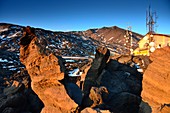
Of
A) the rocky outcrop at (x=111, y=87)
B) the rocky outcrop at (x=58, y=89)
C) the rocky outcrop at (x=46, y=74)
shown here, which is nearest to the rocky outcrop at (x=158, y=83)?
the rocky outcrop at (x=111, y=87)

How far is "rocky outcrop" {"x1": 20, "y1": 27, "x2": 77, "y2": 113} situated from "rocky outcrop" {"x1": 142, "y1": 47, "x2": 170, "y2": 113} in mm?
3817

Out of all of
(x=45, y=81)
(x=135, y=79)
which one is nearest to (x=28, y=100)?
(x=45, y=81)

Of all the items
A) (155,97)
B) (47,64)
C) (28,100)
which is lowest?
(28,100)

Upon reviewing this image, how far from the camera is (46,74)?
9.51 m

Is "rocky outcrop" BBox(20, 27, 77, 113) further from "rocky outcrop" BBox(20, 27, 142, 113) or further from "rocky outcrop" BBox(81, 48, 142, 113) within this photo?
"rocky outcrop" BBox(81, 48, 142, 113)

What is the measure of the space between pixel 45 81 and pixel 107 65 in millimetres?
7117

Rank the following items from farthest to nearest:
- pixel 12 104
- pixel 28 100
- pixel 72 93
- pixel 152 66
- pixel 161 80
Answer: pixel 28 100
pixel 12 104
pixel 152 66
pixel 161 80
pixel 72 93

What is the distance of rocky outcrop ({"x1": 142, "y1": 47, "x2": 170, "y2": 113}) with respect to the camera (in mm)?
9414

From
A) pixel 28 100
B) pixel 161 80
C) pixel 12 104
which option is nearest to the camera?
pixel 161 80

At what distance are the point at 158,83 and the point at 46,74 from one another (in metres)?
5.35

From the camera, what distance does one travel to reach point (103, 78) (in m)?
13.4

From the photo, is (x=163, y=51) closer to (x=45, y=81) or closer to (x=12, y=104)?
(x=45, y=81)

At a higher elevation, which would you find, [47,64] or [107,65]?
[47,64]

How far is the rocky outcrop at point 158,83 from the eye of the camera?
30.9 feet
